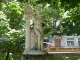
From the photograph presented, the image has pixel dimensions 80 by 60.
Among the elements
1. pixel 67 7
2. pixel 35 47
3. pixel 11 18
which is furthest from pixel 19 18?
pixel 67 7

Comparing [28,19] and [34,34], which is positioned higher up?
[28,19]

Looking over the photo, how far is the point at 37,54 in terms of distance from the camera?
26.6 ft

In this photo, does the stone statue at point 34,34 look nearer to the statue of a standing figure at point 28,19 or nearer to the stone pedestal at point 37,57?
the statue of a standing figure at point 28,19

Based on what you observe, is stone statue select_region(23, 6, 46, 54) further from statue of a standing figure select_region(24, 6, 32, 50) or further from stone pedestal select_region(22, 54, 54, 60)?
stone pedestal select_region(22, 54, 54, 60)

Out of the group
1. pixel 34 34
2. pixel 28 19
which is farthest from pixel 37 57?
pixel 28 19

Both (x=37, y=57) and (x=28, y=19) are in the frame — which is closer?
(x=37, y=57)

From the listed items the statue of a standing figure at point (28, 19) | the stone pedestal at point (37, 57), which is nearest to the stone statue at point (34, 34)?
the statue of a standing figure at point (28, 19)

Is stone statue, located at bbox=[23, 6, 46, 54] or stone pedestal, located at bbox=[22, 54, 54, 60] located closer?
stone pedestal, located at bbox=[22, 54, 54, 60]

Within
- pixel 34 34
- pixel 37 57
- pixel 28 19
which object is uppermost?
pixel 28 19

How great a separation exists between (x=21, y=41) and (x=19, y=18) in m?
2.04

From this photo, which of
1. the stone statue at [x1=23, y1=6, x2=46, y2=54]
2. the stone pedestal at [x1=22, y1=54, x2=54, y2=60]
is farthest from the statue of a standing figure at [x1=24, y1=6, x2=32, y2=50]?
the stone pedestal at [x1=22, y1=54, x2=54, y2=60]

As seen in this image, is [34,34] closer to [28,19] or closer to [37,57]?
[28,19]

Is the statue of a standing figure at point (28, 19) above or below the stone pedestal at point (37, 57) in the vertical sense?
above

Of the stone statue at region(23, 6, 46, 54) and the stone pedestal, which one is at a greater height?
the stone statue at region(23, 6, 46, 54)
